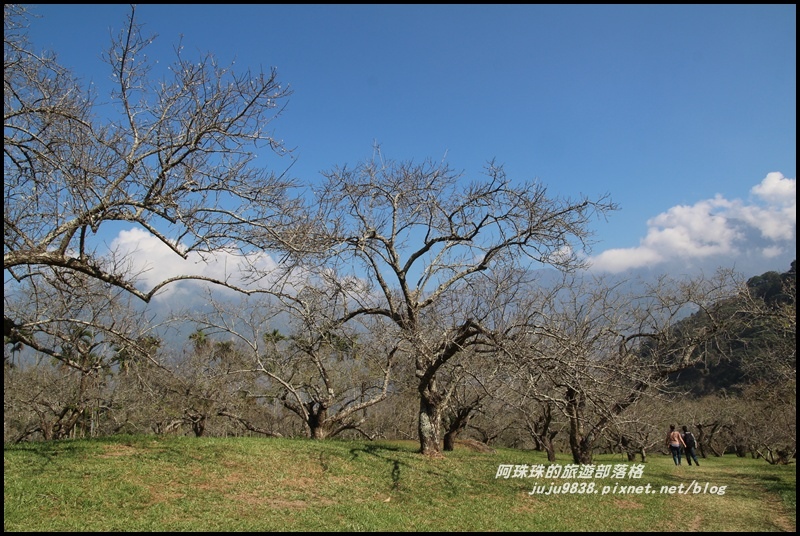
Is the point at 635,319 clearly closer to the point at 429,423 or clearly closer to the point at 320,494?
the point at 429,423

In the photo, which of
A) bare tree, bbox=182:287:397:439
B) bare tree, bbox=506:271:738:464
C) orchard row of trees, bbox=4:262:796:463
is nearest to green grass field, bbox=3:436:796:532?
orchard row of trees, bbox=4:262:796:463

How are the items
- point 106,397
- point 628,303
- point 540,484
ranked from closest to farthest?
point 540,484 < point 628,303 < point 106,397

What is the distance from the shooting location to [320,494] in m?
→ 9.60

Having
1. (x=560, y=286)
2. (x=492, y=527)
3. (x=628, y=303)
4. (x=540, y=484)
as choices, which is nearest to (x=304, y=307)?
(x=492, y=527)

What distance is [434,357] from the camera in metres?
11.6

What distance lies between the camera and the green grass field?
25.4 feet

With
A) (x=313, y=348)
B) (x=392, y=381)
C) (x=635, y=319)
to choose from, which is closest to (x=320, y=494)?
(x=313, y=348)

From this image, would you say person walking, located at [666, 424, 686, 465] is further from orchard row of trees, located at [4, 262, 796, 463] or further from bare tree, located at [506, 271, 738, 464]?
bare tree, located at [506, 271, 738, 464]

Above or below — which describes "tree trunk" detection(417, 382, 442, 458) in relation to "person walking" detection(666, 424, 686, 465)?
above

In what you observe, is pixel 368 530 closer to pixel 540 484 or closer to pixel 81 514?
pixel 81 514

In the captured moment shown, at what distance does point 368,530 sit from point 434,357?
4.53 m

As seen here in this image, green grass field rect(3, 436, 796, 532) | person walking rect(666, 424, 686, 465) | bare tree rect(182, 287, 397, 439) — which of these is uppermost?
bare tree rect(182, 287, 397, 439)

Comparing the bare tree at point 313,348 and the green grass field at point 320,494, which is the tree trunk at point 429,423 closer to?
the green grass field at point 320,494

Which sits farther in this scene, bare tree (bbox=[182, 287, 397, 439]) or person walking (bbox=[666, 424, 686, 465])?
person walking (bbox=[666, 424, 686, 465])
